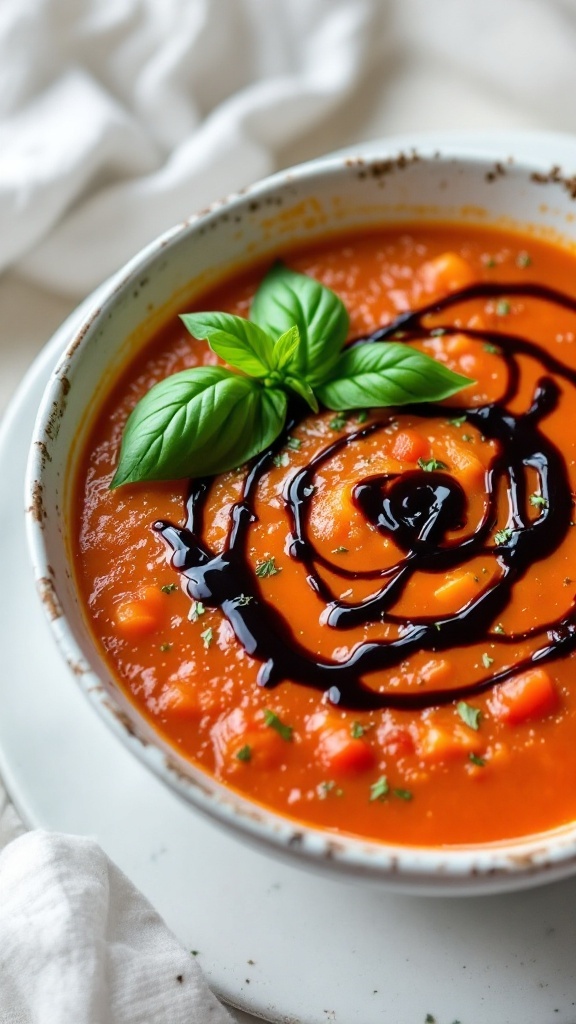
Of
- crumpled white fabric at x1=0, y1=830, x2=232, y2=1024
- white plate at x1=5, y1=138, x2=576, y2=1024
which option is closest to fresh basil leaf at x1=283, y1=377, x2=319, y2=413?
white plate at x1=5, y1=138, x2=576, y2=1024

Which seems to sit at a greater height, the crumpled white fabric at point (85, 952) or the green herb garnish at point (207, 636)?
the green herb garnish at point (207, 636)

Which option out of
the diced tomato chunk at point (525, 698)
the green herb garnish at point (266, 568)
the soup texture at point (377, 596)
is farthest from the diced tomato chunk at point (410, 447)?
the diced tomato chunk at point (525, 698)

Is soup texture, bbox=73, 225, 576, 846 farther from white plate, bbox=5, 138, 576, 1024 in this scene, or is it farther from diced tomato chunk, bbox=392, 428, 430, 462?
white plate, bbox=5, 138, 576, 1024

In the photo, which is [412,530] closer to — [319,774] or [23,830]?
[319,774]

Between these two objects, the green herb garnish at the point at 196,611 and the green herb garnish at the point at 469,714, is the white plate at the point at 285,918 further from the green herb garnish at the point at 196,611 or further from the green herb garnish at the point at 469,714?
the green herb garnish at the point at 196,611

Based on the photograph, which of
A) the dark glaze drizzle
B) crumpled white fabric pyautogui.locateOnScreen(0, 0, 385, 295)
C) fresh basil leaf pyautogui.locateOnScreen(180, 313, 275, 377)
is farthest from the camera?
crumpled white fabric pyautogui.locateOnScreen(0, 0, 385, 295)

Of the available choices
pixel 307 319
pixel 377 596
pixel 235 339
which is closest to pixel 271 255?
pixel 307 319

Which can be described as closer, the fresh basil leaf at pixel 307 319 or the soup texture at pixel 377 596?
the soup texture at pixel 377 596

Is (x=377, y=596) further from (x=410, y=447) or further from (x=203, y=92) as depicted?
(x=203, y=92)
